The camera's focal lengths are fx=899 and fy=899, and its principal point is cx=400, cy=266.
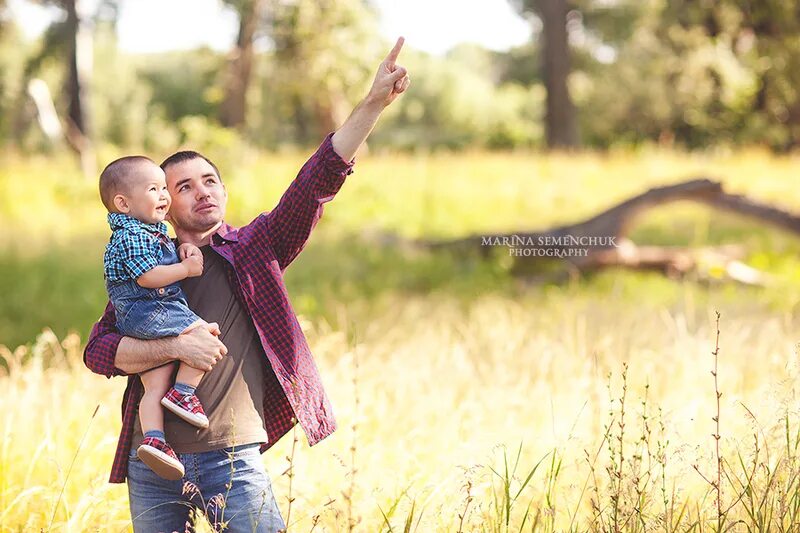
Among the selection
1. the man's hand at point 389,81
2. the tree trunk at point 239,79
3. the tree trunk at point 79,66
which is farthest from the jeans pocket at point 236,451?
the tree trunk at point 79,66

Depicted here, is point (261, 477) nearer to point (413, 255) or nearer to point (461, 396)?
point (461, 396)

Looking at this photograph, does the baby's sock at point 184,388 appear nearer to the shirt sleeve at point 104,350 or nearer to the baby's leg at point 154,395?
the baby's leg at point 154,395

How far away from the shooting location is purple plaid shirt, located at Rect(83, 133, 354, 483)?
2693 millimetres

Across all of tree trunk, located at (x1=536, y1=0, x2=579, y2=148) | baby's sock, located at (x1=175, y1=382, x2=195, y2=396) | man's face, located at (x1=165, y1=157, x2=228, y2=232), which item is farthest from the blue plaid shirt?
tree trunk, located at (x1=536, y1=0, x2=579, y2=148)

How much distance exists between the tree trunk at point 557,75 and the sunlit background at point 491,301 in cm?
7

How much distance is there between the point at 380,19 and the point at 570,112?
17.4 ft

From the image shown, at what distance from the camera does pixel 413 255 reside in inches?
372

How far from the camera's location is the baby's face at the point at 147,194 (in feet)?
8.10

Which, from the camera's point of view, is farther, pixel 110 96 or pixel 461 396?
pixel 110 96

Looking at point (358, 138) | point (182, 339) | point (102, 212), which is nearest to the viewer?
point (182, 339)

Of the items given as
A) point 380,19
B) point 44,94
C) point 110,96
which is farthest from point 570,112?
point 110,96

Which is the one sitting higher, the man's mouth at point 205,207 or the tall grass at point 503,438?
the man's mouth at point 205,207

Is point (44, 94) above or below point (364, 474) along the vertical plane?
above

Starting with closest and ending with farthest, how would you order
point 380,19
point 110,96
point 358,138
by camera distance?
point 358,138, point 380,19, point 110,96
